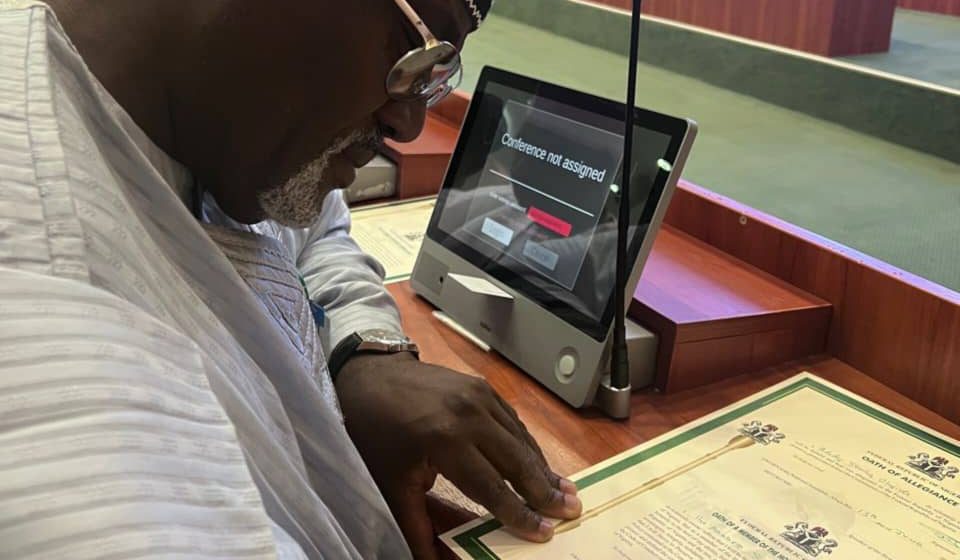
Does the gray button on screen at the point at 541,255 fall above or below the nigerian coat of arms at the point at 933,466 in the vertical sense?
above

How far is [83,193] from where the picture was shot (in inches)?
17.8

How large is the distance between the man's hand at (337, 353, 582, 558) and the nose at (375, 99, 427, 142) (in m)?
0.22

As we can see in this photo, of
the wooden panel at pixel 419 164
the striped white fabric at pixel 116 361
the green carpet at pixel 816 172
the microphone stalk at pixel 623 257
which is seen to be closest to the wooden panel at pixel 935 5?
the green carpet at pixel 816 172

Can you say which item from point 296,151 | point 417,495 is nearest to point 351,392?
point 417,495

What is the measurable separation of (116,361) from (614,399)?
0.61 metres

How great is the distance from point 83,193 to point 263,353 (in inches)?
8.0

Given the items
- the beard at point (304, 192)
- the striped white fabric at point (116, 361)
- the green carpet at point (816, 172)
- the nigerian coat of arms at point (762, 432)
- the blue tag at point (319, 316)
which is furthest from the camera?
the green carpet at point (816, 172)

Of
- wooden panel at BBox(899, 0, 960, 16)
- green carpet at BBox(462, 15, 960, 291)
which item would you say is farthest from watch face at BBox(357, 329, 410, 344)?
wooden panel at BBox(899, 0, 960, 16)

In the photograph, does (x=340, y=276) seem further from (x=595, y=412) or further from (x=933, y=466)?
(x=933, y=466)

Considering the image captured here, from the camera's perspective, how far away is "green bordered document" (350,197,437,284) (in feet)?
4.24

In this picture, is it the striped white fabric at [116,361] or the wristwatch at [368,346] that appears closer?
the striped white fabric at [116,361]

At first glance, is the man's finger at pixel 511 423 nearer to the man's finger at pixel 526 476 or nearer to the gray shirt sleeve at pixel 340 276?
the man's finger at pixel 526 476

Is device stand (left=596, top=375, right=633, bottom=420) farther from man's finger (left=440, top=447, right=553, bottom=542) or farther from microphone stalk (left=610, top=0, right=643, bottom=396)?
man's finger (left=440, top=447, right=553, bottom=542)

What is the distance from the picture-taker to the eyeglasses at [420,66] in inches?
27.3
